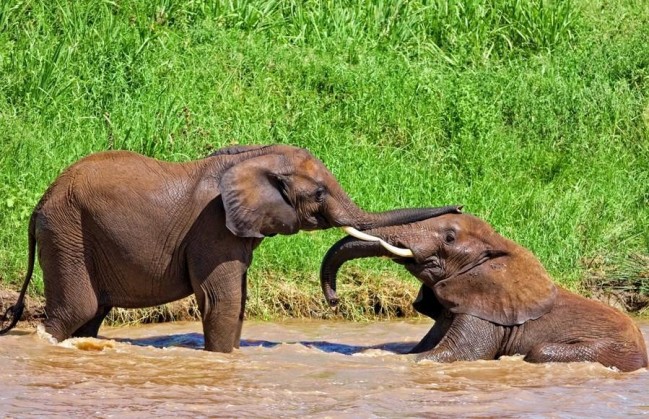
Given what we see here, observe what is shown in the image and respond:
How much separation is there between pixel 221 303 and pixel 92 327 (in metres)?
0.83

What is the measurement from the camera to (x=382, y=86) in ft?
38.4

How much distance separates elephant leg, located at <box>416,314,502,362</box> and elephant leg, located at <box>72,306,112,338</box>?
174cm

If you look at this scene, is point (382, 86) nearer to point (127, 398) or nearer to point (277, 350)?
point (277, 350)

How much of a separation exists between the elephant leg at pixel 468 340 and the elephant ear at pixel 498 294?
5 centimetres

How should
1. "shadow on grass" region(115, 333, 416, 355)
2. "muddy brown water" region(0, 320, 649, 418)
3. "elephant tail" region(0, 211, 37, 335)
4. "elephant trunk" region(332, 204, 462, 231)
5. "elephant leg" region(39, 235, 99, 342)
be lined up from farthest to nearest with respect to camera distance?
"shadow on grass" region(115, 333, 416, 355), "elephant tail" region(0, 211, 37, 335), "elephant trunk" region(332, 204, 462, 231), "elephant leg" region(39, 235, 99, 342), "muddy brown water" region(0, 320, 649, 418)

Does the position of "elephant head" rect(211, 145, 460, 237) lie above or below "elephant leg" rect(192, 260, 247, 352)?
above

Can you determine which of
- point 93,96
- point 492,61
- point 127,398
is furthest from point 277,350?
point 492,61

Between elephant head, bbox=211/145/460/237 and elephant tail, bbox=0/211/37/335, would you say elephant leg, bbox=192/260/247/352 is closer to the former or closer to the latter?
elephant head, bbox=211/145/460/237

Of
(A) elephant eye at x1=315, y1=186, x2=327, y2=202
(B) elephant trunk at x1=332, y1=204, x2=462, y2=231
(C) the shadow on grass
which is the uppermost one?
(A) elephant eye at x1=315, y1=186, x2=327, y2=202

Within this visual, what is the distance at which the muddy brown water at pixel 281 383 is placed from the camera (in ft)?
20.9

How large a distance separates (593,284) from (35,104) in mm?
4271

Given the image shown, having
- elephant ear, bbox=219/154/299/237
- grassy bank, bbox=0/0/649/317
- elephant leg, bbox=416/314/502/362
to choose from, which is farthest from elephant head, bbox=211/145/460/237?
grassy bank, bbox=0/0/649/317

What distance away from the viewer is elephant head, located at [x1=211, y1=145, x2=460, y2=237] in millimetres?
7508

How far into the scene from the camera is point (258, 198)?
754cm
